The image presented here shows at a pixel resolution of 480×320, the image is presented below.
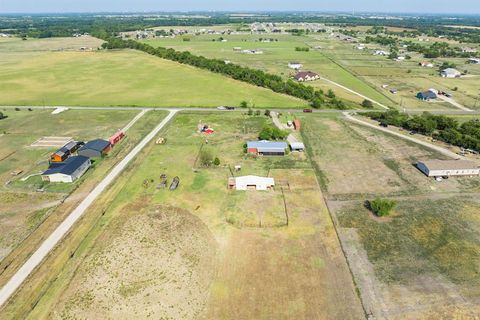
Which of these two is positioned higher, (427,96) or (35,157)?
(427,96)

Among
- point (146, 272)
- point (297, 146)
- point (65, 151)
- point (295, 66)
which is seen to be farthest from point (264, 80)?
point (146, 272)

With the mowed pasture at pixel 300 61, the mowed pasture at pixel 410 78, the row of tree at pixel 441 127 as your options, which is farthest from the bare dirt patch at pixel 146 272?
the mowed pasture at pixel 410 78

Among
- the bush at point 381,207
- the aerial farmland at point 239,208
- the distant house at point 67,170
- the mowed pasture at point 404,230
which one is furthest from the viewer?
the distant house at point 67,170

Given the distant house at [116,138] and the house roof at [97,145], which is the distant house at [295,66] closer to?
the distant house at [116,138]

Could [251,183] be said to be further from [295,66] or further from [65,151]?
[295,66]

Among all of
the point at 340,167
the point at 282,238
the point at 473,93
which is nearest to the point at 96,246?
the point at 282,238

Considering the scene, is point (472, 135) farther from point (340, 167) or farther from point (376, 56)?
point (376, 56)

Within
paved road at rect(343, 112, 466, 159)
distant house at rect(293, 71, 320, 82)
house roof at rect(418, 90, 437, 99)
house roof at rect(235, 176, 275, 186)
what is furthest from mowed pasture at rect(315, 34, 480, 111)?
house roof at rect(235, 176, 275, 186)
